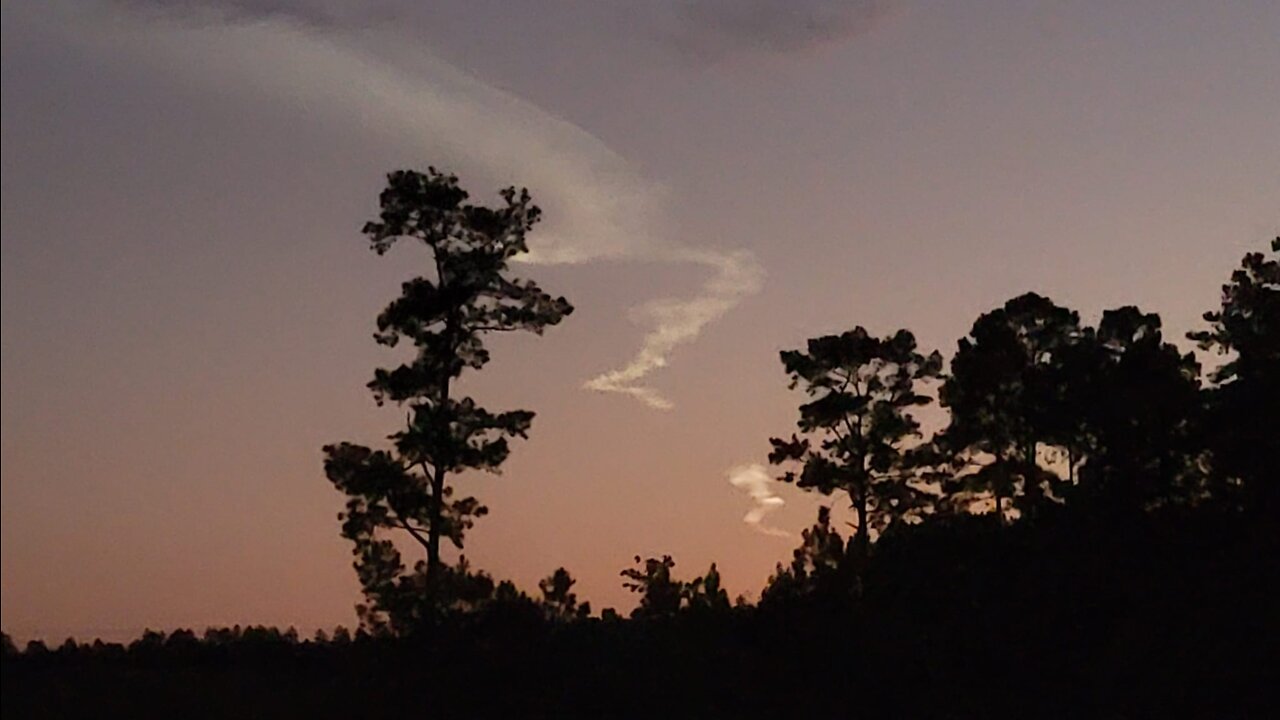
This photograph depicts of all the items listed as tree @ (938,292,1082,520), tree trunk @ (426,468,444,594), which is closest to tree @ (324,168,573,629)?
tree trunk @ (426,468,444,594)

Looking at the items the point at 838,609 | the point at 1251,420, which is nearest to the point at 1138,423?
the point at 1251,420

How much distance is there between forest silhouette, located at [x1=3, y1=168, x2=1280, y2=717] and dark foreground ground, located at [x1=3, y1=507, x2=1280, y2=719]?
6 cm

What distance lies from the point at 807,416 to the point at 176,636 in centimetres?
3619

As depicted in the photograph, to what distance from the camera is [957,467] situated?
62.0 meters

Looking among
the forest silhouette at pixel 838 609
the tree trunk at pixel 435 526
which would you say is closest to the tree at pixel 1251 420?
the forest silhouette at pixel 838 609

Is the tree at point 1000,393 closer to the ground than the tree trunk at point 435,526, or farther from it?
farther from it

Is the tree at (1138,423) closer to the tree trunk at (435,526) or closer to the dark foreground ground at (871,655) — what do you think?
the dark foreground ground at (871,655)

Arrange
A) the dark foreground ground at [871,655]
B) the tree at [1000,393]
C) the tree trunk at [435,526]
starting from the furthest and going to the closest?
the tree at [1000,393], the tree trunk at [435,526], the dark foreground ground at [871,655]

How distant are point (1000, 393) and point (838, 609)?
2860cm

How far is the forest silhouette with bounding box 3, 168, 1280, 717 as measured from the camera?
90.2ft

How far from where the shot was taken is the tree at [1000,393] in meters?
60.8

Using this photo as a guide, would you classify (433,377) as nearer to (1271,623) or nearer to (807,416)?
(1271,623)

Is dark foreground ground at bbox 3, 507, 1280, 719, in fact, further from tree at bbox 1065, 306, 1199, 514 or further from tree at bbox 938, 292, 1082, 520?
tree at bbox 938, 292, 1082, 520

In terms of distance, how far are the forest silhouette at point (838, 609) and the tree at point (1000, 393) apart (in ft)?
14.0
